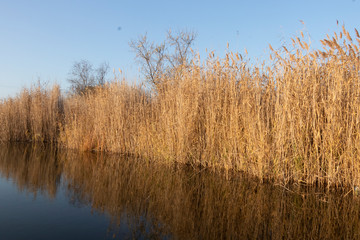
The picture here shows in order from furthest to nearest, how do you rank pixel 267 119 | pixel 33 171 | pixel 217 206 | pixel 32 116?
1. pixel 32 116
2. pixel 33 171
3. pixel 267 119
4. pixel 217 206

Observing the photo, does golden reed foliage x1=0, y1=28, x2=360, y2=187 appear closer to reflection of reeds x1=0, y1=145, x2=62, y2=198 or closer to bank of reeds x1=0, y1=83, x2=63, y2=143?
reflection of reeds x1=0, y1=145, x2=62, y2=198

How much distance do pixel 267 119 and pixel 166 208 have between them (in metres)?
1.84

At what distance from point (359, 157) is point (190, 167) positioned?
2482 mm

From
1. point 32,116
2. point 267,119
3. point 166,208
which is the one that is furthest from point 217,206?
point 32,116

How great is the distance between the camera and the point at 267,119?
3.41 meters

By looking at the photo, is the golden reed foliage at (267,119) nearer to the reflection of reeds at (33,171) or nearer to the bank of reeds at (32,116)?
→ the reflection of reeds at (33,171)

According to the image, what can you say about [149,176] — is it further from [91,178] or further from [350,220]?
[350,220]

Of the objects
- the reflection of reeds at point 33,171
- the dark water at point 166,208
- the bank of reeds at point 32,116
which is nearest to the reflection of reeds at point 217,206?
the dark water at point 166,208

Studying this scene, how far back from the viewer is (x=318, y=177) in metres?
3.16

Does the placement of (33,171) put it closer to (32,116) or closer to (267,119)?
(267,119)

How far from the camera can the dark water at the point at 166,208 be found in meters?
2.07

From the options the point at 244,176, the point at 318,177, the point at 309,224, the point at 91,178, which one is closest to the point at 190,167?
the point at 244,176

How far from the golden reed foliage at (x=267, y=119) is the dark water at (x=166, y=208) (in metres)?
0.35

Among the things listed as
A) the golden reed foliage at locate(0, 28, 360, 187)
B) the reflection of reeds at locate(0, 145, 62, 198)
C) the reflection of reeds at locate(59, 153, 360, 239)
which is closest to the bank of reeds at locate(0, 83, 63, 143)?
the reflection of reeds at locate(0, 145, 62, 198)
